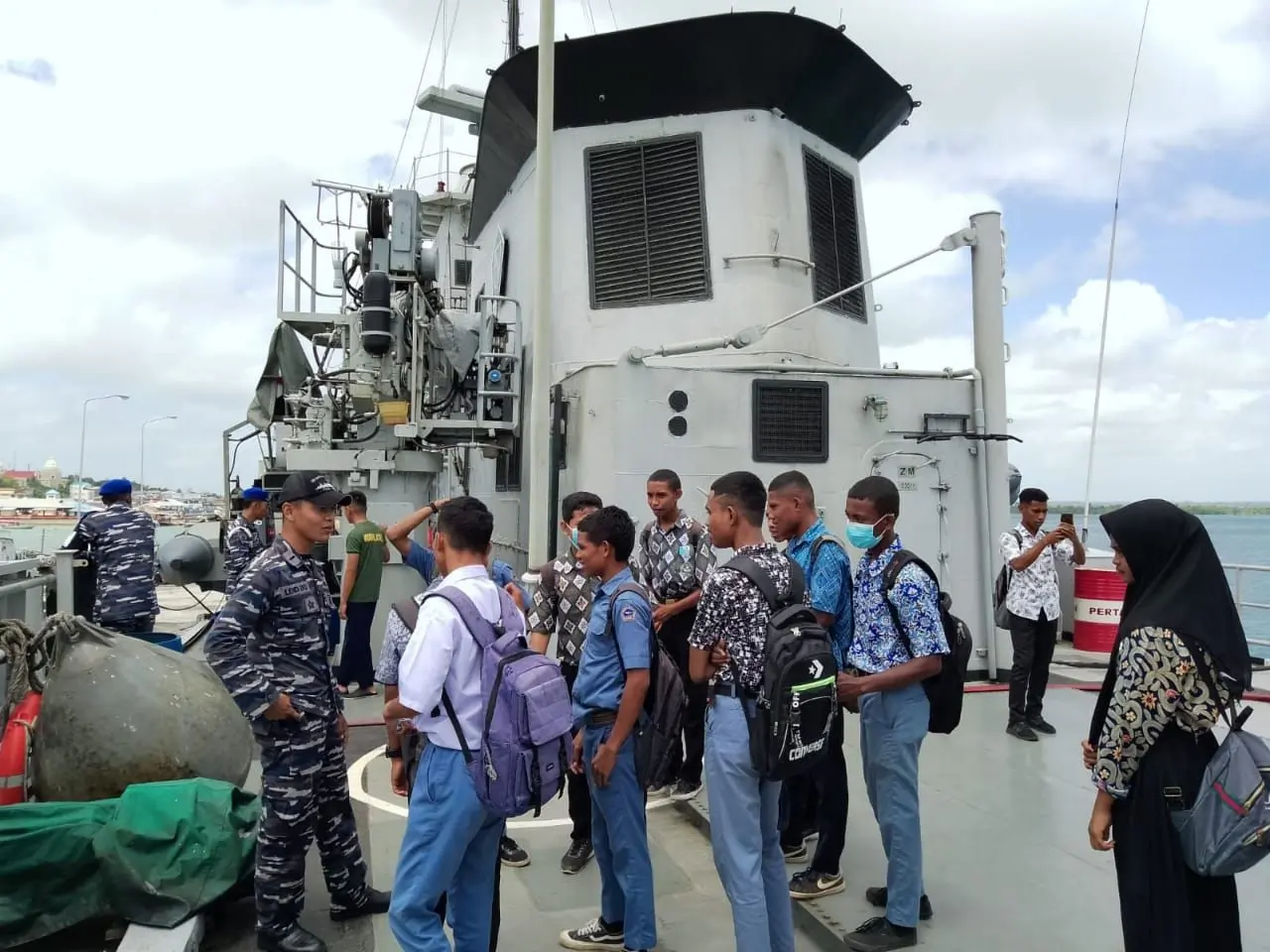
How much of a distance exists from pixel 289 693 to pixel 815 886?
227cm

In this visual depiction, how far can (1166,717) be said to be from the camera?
219cm

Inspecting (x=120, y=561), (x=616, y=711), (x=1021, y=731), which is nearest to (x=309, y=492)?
(x=616, y=711)

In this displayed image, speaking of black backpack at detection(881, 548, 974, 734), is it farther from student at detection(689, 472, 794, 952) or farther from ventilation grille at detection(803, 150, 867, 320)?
ventilation grille at detection(803, 150, 867, 320)

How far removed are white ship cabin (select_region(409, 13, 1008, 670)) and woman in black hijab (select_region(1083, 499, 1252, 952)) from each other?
3.98m

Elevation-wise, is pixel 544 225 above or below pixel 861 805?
above

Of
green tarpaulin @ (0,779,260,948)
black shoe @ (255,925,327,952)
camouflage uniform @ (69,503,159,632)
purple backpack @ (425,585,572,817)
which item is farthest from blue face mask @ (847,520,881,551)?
camouflage uniform @ (69,503,159,632)

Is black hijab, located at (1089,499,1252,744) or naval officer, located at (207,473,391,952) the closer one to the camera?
black hijab, located at (1089,499,1252,744)

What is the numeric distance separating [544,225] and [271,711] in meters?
3.87

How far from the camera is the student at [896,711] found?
3.09 metres

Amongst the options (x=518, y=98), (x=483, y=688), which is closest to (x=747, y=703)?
(x=483, y=688)

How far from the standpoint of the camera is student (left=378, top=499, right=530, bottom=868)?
13.4 ft

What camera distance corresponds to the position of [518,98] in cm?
877

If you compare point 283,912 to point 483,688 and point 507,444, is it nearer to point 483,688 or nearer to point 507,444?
point 483,688

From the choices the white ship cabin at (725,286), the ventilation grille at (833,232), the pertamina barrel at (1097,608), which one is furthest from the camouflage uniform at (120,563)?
the pertamina barrel at (1097,608)
